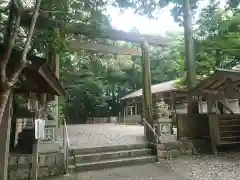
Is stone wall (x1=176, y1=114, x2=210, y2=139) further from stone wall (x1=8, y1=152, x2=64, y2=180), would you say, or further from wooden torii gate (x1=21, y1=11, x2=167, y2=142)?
stone wall (x1=8, y1=152, x2=64, y2=180)

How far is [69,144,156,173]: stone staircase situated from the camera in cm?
637

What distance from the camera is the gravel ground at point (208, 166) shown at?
5.41 metres

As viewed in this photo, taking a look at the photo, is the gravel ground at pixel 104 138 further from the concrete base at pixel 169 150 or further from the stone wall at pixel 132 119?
the stone wall at pixel 132 119

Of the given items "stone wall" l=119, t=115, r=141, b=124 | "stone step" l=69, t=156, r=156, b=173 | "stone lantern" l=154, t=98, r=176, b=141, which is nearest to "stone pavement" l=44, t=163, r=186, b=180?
"stone step" l=69, t=156, r=156, b=173

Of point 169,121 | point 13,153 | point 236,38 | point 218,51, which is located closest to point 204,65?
point 218,51

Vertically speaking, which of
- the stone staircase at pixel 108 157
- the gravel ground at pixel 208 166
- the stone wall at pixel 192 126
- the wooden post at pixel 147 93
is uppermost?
the wooden post at pixel 147 93

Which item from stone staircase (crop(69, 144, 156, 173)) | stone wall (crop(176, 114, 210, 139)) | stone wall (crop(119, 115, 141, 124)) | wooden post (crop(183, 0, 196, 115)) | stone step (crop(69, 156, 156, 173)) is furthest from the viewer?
stone wall (crop(119, 115, 141, 124))

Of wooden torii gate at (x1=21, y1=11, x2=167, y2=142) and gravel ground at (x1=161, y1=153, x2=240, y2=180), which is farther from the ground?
wooden torii gate at (x1=21, y1=11, x2=167, y2=142)

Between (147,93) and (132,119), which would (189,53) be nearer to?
(147,93)

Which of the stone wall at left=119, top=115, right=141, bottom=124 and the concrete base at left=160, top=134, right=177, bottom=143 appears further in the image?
the stone wall at left=119, top=115, right=141, bottom=124

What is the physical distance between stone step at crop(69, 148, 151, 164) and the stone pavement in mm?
581

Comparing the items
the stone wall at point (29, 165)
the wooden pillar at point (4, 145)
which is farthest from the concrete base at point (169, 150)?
the wooden pillar at point (4, 145)

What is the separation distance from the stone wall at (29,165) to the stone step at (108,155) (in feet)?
→ 1.42

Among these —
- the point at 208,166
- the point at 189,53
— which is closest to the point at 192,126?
the point at 208,166
